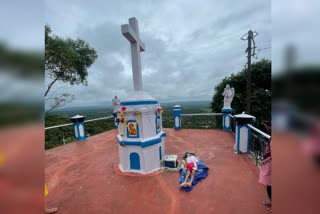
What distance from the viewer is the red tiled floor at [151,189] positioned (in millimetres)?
2482

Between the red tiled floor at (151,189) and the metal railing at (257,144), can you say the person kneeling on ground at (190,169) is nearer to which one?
the red tiled floor at (151,189)

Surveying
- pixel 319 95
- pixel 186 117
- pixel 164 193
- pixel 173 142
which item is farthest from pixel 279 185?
pixel 186 117

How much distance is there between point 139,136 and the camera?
3.60 meters

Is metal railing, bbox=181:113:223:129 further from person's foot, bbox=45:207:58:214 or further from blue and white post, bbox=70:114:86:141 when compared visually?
person's foot, bbox=45:207:58:214

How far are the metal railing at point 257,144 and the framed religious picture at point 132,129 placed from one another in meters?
2.76

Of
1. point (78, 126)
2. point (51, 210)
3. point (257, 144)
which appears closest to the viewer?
point (51, 210)

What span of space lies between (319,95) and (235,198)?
9.08 feet

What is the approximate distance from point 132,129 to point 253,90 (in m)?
9.82

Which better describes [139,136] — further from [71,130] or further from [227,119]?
[71,130]

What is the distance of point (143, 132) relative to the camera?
11.8 feet

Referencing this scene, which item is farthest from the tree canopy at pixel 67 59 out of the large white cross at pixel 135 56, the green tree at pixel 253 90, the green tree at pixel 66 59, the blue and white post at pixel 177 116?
the green tree at pixel 253 90

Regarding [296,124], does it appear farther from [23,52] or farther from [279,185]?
[23,52]

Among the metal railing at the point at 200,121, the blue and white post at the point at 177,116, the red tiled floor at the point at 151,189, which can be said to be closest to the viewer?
the red tiled floor at the point at 151,189

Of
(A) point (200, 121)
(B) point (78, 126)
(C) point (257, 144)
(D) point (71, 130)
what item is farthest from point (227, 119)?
(D) point (71, 130)
